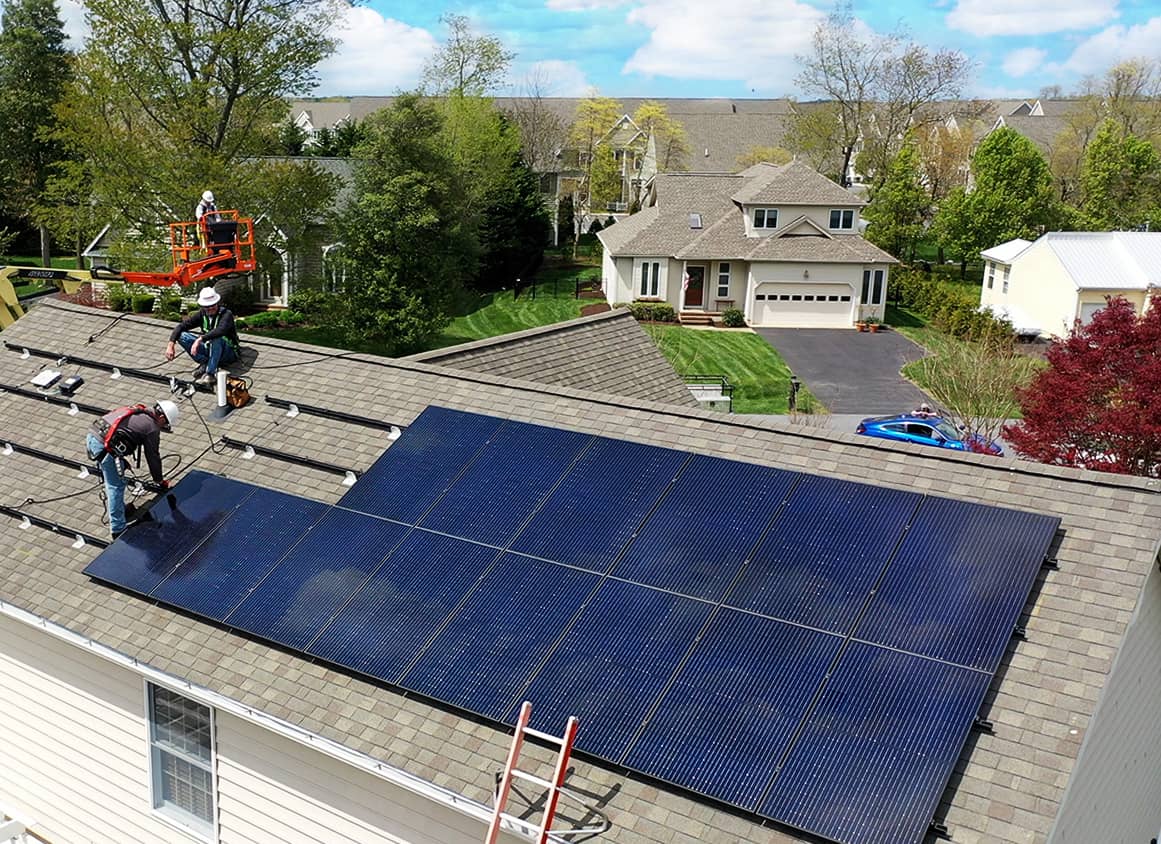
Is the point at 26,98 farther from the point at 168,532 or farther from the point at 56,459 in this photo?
the point at 168,532

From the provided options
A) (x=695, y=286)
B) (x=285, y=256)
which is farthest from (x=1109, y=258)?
(x=285, y=256)

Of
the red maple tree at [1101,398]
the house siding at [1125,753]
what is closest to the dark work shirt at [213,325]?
the house siding at [1125,753]

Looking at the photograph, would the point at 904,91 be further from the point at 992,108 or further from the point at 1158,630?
the point at 1158,630

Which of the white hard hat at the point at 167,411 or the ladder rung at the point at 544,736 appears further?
the white hard hat at the point at 167,411

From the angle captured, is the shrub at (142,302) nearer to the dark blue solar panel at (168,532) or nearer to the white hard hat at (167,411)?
the white hard hat at (167,411)

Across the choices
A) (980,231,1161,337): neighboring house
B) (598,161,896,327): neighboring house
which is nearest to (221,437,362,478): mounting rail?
(598,161,896,327): neighboring house

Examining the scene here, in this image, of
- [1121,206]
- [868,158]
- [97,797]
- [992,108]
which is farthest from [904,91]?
[97,797]
